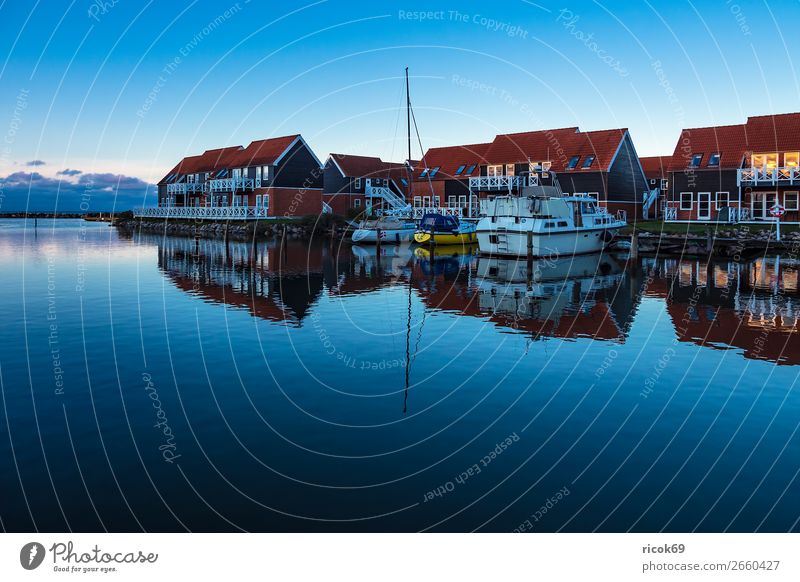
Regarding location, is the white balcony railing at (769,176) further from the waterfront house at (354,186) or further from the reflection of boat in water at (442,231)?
the waterfront house at (354,186)

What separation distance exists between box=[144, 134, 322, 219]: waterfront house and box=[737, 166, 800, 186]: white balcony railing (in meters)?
46.8

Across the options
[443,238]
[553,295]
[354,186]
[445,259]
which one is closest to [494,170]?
[443,238]

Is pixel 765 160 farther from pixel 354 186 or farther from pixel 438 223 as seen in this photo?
pixel 354 186

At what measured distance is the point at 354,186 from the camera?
82.2 metres

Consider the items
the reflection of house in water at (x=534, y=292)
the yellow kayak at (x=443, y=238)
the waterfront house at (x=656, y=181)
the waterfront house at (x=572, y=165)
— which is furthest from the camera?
the waterfront house at (x=656, y=181)

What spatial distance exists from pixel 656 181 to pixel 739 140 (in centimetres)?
2921

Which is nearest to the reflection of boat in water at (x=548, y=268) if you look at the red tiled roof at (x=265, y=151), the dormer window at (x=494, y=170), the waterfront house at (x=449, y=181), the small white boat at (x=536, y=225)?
the small white boat at (x=536, y=225)

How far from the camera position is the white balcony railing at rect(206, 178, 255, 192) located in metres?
81.9

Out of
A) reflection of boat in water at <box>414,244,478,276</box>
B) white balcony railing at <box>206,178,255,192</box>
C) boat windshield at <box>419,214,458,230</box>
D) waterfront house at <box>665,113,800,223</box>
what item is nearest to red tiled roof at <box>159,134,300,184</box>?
white balcony railing at <box>206,178,255,192</box>

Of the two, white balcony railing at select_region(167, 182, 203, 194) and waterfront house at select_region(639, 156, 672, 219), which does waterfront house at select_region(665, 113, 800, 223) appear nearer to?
waterfront house at select_region(639, 156, 672, 219)

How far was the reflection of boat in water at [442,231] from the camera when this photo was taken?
55.1 metres

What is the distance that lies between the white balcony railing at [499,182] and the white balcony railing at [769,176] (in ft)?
60.3

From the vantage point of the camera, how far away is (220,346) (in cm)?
1788

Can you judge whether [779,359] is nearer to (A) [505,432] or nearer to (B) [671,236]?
(A) [505,432]
